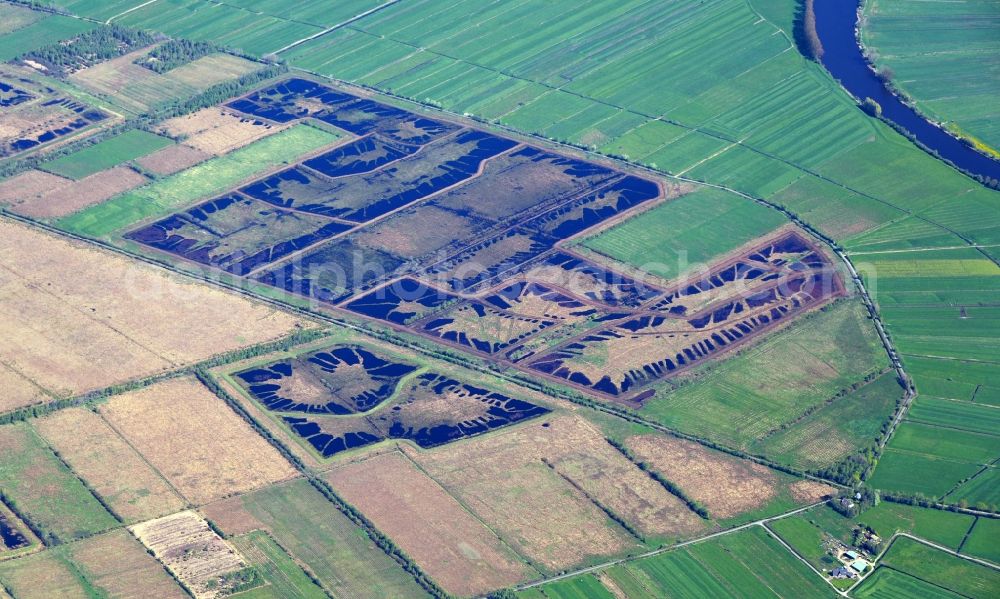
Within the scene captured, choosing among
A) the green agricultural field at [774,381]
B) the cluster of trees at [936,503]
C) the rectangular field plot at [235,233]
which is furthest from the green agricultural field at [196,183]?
the cluster of trees at [936,503]

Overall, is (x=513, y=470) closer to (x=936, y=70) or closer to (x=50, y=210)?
(x=50, y=210)

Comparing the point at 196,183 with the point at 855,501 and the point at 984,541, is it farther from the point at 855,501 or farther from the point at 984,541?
the point at 984,541

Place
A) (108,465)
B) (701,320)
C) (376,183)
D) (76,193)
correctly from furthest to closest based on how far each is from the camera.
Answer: (376,183)
(76,193)
(701,320)
(108,465)

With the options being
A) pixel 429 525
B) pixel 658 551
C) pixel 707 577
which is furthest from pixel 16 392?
pixel 707 577

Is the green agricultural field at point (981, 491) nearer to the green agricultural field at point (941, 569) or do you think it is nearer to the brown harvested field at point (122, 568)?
the green agricultural field at point (941, 569)

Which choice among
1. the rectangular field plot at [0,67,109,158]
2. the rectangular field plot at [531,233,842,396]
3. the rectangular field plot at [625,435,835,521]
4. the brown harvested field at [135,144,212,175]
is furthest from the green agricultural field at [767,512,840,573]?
the rectangular field plot at [0,67,109,158]

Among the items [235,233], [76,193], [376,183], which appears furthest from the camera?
[376,183]
